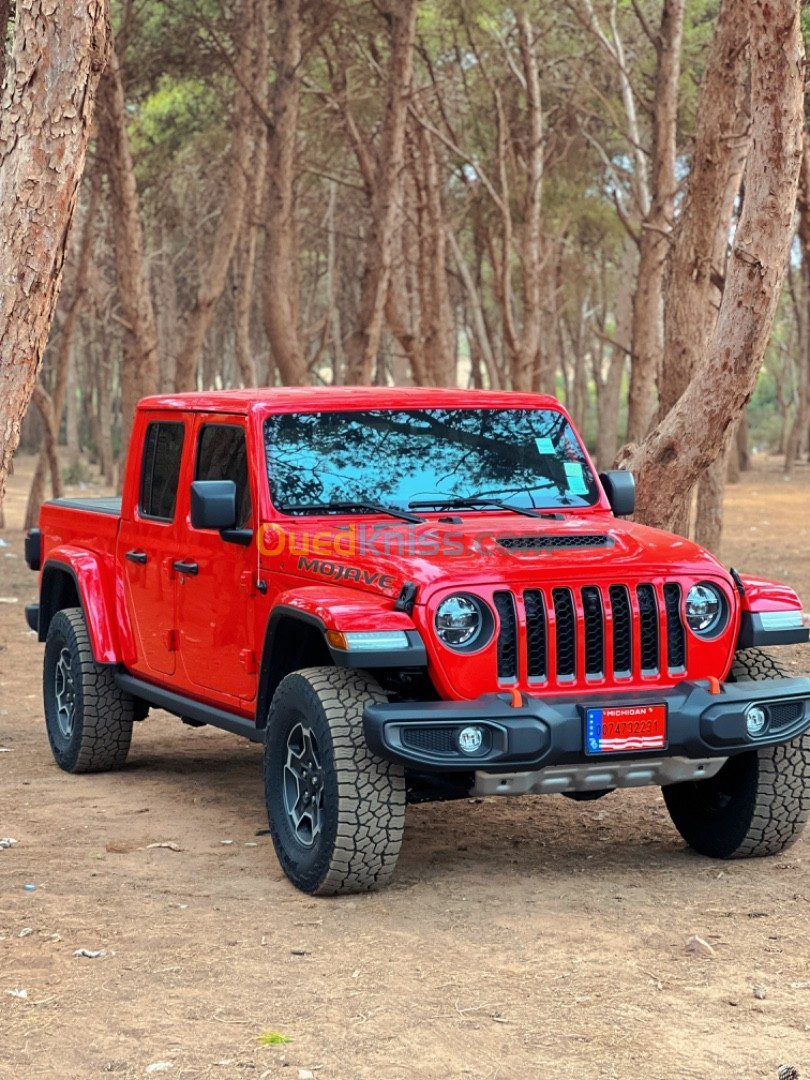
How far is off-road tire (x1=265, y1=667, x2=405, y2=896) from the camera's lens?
604 cm

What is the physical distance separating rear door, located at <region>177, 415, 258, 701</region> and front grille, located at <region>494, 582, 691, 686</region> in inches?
51.7

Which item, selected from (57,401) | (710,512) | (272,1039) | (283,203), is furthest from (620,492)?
(57,401)

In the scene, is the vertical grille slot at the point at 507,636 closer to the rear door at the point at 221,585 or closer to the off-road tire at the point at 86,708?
the rear door at the point at 221,585

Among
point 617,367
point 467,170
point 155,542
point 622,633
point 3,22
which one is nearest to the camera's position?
point 622,633

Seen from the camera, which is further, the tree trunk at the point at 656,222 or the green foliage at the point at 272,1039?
the tree trunk at the point at 656,222

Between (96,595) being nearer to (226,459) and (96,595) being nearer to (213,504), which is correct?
(226,459)

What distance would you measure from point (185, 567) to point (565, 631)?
2.09 metres

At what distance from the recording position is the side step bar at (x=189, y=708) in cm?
709

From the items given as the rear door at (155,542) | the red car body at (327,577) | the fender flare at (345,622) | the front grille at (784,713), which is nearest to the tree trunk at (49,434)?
the red car body at (327,577)

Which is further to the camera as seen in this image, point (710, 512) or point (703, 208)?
point (710, 512)

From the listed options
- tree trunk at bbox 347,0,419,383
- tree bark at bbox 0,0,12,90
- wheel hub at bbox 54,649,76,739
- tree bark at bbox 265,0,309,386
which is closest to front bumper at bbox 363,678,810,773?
wheel hub at bbox 54,649,76,739

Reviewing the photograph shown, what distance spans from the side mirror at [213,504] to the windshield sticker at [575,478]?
158 cm

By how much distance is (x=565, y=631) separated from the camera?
6.23 m

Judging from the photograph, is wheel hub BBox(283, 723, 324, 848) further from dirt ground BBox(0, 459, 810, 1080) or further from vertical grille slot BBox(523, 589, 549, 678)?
vertical grille slot BBox(523, 589, 549, 678)
